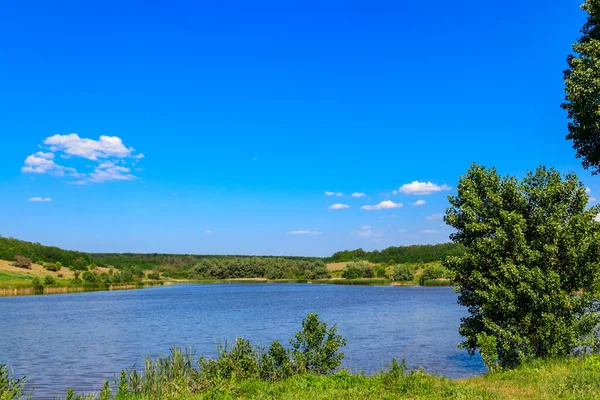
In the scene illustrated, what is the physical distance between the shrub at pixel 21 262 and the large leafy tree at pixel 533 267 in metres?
149

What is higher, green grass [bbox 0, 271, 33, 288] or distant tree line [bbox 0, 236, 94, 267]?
distant tree line [bbox 0, 236, 94, 267]

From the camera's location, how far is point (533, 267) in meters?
22.4


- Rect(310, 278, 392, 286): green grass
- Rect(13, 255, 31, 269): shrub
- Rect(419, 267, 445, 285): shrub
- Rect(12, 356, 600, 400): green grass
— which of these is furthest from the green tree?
Rect(13, 255, 31, 269): shrub

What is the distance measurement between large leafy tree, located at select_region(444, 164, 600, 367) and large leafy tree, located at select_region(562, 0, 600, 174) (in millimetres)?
1930

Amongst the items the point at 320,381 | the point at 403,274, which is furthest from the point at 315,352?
the point at 403,274

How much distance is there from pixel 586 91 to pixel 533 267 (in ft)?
26.2

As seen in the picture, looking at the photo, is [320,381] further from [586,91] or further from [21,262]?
Answer: [21,262]

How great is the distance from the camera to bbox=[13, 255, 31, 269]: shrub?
142m

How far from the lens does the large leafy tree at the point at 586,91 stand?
2044 cm

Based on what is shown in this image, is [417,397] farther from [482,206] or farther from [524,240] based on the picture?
[482,206]

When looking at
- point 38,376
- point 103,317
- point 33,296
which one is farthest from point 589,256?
point 33,296

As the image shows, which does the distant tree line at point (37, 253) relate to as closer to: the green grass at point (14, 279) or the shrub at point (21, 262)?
the shrub at point (21, 262)

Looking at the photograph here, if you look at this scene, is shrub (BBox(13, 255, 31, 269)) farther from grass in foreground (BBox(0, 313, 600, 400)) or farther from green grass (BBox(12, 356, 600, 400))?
green grass (BBox(12, 356, 600, 400))

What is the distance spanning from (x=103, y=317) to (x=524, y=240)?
181ft
